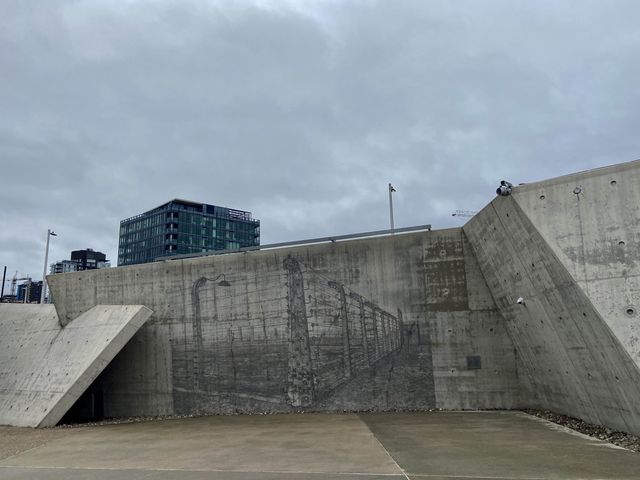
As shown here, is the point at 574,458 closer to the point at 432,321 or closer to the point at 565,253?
the point at 565,253

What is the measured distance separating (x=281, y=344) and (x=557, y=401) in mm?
9035

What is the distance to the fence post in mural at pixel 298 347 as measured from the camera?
1723 cm

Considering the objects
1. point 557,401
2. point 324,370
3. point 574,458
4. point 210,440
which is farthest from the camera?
point 324,370

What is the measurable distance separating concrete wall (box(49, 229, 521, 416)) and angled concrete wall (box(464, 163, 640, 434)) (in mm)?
2608

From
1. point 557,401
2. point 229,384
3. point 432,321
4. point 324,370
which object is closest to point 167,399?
point 229,384

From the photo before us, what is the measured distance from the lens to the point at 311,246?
18062 mm

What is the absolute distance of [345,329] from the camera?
17188 millimetres

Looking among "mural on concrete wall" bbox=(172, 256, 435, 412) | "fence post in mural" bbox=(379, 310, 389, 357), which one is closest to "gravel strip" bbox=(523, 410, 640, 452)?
"mural on concrete wall" bbox=(172, 256, 435, 412)

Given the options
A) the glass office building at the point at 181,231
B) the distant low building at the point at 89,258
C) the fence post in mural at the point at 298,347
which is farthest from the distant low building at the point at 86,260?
the fence post in mural at the point at 298,347

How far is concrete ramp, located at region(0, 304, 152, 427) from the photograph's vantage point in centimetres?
1608

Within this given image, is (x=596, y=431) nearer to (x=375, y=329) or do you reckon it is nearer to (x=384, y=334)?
(x=384, y=334)

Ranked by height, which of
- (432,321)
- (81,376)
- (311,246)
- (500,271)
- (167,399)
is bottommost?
(167,399)

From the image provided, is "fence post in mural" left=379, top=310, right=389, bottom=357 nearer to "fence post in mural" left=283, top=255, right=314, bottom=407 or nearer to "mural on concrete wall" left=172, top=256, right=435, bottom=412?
"mural on concrete wall" left=172, top=256, right=435, bottom=412

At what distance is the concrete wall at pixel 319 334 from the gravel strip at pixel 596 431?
203 centimetres
